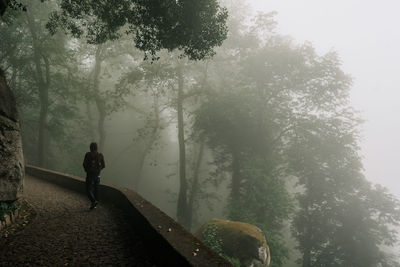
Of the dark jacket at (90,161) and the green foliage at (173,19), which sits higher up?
the green foliage at (173,19)

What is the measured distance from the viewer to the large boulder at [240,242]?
1071cm

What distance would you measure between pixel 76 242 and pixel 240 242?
26.5ft

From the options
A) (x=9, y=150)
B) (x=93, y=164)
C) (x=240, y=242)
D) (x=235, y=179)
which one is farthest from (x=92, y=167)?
(x=235, y=179)

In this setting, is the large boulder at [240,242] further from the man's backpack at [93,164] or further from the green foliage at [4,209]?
the green foliage at [4,209]

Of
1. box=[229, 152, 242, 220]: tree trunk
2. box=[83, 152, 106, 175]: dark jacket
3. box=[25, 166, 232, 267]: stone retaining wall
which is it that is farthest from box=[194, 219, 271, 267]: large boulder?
box=[83, 152, 106, 175]: dark jacket

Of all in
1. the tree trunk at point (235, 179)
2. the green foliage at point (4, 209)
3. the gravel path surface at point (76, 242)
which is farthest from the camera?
the tree trunk at point (235, 179)

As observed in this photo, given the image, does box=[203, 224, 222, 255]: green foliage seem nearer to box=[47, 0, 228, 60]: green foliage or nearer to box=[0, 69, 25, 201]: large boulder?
box=[47, 0, 228, 60]: green foliage

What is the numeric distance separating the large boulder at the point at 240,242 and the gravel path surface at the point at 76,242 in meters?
6.12

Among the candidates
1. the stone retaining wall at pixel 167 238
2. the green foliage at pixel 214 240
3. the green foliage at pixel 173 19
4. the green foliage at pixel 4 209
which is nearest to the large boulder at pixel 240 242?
the green foliage at pixel 214 240

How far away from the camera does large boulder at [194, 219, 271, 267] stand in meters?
10.7

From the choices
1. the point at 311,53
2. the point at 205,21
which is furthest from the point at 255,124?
the point at 205,21

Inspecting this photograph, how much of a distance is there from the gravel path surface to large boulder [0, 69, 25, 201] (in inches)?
33.9

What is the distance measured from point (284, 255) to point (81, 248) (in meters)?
13.0

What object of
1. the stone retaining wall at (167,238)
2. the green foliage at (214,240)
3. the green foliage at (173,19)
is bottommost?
the green foliage at (214,240)
